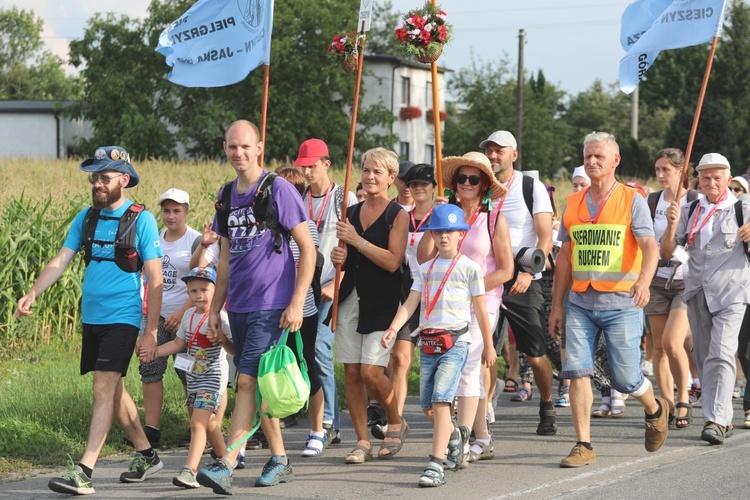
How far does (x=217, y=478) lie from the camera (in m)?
6.20

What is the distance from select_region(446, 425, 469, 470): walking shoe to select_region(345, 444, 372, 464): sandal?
641 mm

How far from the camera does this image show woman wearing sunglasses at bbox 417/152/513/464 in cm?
739

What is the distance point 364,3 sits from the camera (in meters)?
8.02

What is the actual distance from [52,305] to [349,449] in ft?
17.9

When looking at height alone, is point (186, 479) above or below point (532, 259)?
below

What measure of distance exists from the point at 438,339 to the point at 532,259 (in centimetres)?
126

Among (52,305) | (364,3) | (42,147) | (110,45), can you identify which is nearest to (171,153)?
(110,45)

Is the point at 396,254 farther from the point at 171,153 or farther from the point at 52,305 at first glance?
the point at 171,153

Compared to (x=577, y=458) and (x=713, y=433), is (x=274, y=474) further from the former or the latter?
(x=713, y=433)

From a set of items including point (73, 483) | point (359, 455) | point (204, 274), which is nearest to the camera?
point (73, 483)

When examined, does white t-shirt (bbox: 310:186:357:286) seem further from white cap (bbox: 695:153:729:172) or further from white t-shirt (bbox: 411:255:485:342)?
white cap (bbox: 695:153:729:172)

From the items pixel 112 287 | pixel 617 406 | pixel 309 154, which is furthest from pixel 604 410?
pixel 112 287

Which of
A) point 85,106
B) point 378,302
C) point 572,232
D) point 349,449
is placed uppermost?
point 85,106

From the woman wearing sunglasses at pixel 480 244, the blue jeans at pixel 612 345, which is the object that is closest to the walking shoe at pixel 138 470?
the woman wearing sunglasses at pixel 480 244
